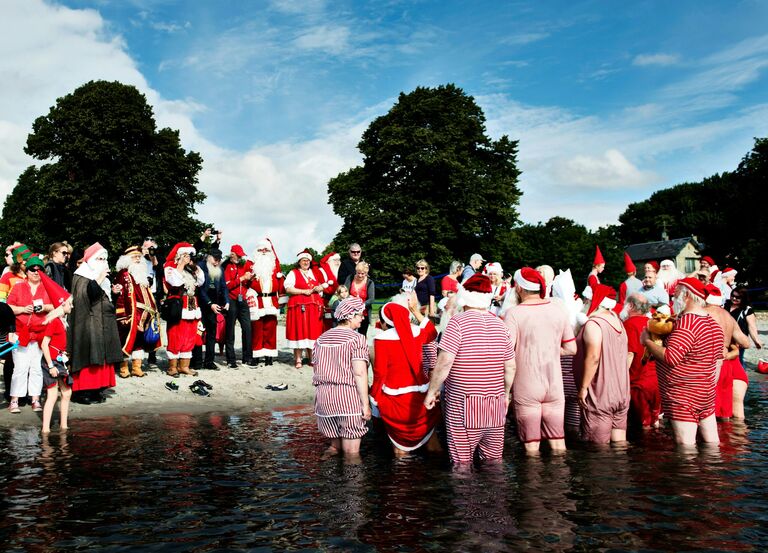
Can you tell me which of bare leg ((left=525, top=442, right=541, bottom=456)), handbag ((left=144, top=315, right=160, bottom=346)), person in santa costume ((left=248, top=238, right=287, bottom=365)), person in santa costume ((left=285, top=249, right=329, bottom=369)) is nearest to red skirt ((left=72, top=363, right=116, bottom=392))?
handbag ((left=144, top=315, right=160, bottom=346))

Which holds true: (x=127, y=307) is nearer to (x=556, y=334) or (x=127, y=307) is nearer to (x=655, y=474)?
(x=556, y=334)

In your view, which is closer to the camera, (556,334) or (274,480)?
(274,480)

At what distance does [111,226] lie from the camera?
4059 cm

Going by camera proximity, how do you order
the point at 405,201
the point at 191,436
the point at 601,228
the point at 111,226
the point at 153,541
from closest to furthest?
the point at 153,541, the point at 191,436, the point at 111,226, the point at 405,201, the point at 601,228

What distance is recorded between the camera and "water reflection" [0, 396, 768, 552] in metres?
5.09

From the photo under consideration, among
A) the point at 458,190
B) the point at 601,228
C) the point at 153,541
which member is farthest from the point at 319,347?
the point at 601,228

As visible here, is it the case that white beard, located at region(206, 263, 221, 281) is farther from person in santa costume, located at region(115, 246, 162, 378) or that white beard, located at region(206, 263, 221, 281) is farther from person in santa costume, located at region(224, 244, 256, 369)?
person in santa costume, located at region(115, 246, 162, 378)

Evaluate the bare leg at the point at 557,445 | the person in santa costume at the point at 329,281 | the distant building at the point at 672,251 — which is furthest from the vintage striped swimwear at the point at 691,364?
the distant building at the point at 672,251

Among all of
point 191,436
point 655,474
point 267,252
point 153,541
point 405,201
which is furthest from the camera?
point 405,201

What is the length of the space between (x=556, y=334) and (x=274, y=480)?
3.30 metres

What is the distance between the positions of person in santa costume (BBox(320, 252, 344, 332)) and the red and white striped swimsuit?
7.48m

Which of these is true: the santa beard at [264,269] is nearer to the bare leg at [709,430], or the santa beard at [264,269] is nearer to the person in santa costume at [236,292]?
the person in santa costume at [236,292]

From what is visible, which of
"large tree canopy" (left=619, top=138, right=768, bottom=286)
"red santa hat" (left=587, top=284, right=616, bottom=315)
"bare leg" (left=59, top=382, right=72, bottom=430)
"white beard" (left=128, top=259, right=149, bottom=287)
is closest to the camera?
"red santa hat" (left=587, top=284, right=616, bottom=315)

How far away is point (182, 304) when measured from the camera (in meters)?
13.5
